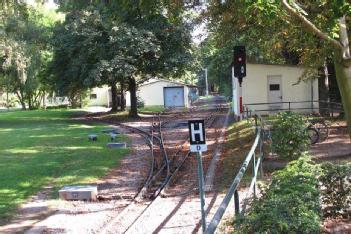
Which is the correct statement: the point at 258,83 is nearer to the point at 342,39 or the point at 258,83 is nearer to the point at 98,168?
the point at 98,168

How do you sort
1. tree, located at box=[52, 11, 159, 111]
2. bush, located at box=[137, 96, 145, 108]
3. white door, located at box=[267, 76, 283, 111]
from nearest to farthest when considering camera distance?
1. white door, located at box=[267, 76, 283, 111]
2. tree, located at box=[52, 11, 159, 111]
3. bush, located at box=[137, 96, 145, 108]

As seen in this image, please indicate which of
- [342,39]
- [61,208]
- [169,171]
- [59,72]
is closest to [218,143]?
[169,171]

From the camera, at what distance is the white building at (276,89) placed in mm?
31891

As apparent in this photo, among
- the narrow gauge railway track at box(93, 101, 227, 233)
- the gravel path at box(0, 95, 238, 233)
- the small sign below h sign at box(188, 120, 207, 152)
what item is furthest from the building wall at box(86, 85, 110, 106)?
the small sign below h sign at box(188, 120, 207, 152)

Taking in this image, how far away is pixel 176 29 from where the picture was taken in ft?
121

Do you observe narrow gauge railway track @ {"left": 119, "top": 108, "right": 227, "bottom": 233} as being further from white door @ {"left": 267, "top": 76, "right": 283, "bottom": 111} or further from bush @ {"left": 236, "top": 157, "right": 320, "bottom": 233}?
white door @ {"left": 267, "top": 76, "right": 283, "bottom": 111}

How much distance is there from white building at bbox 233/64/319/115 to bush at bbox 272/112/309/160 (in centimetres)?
1937

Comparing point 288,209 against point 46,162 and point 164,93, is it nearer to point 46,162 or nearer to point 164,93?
point 46,162

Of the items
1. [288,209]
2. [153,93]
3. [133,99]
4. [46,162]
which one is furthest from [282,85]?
[153,93]

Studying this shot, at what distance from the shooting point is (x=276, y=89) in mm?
32469

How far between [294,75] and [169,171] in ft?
63.1

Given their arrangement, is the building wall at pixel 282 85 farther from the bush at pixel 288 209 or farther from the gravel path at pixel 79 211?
the bush at pixel 288 209

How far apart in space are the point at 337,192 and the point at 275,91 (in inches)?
1025

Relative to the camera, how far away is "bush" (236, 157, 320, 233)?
4609mm
